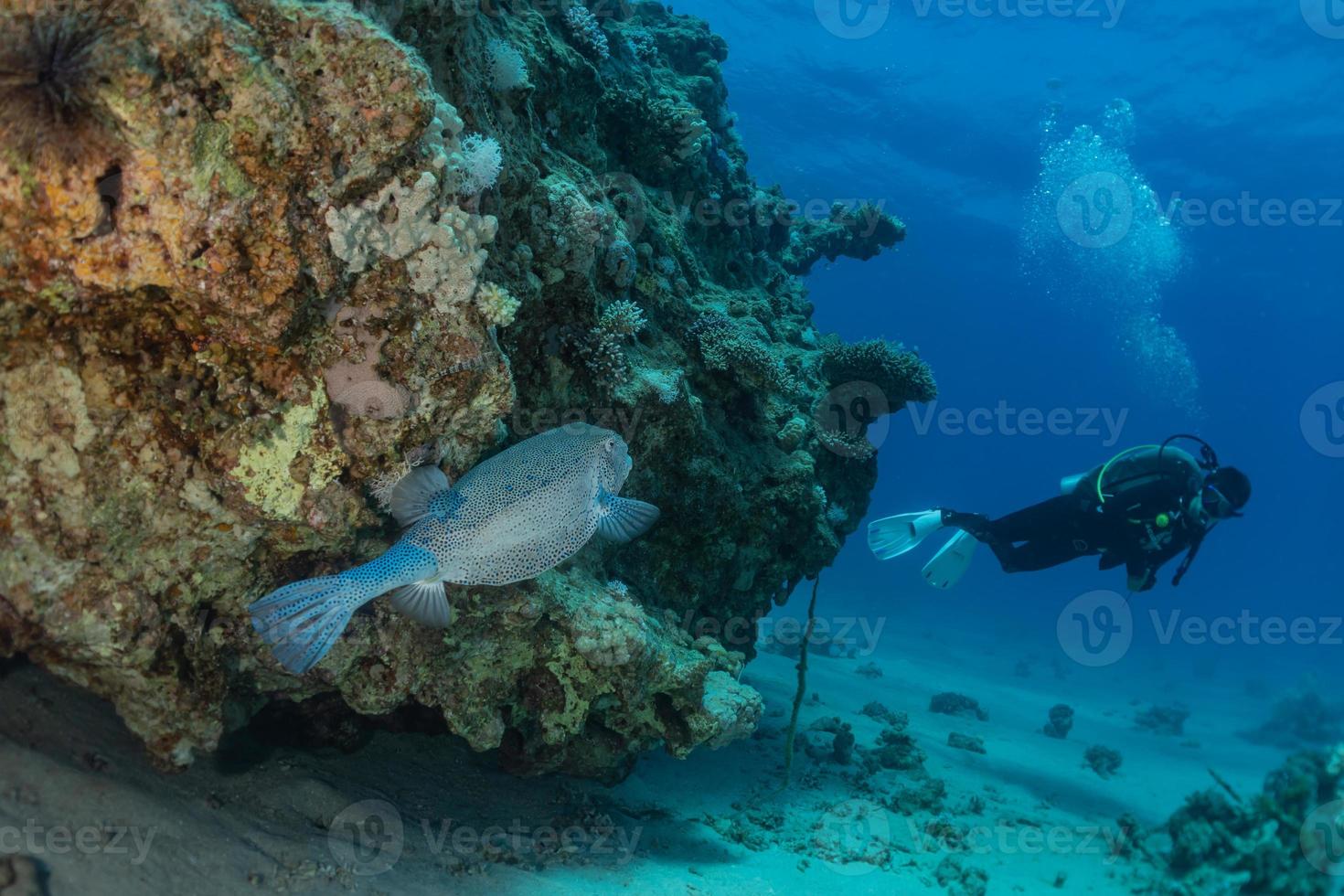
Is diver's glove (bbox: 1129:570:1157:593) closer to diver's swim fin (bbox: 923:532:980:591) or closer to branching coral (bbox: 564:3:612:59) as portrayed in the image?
diver's swim fin (bbox: 923:532:980:591)

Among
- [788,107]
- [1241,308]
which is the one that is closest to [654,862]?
[788,107]

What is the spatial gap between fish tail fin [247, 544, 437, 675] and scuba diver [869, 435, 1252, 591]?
26.4 ft

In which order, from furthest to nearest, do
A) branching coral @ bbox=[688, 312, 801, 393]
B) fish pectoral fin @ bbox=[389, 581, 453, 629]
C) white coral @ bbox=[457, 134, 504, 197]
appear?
branching coral @ bbox=[688, 312, 801, 393] < white coral @ bbox=[457, 134, 504, 197] < fish pectoral fin @ bbox=[389, 581, 453, 629]

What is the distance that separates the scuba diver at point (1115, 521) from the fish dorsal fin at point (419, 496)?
760 centimetres

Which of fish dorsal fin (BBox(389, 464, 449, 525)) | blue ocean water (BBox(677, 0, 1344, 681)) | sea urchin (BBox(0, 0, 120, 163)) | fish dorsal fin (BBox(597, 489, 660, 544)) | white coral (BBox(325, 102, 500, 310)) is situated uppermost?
blue ocean water (BBox(677, 0, 1344, 681))

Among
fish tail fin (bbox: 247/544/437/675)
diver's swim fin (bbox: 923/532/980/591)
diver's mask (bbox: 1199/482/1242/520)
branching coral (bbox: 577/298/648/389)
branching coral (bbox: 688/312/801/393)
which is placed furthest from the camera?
diver's swim fin (bbox: 923/532/980/591)

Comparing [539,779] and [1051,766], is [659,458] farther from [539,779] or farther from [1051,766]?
[1051,766]

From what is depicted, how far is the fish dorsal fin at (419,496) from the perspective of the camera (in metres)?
3.27

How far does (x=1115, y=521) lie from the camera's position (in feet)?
31.2

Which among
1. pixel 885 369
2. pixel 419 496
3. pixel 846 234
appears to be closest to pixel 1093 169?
pixel 846 234

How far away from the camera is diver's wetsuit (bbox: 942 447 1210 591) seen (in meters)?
9.19

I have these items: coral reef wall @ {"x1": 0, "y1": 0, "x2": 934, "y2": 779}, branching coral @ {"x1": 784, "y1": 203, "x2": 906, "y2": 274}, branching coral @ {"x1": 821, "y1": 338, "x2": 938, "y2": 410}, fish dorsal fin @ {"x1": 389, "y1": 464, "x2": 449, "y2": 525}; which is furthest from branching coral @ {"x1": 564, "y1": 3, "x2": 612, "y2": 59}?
branching coral @ {"x1": 784, "y1": 203, "x2": 906, "y2": 274}

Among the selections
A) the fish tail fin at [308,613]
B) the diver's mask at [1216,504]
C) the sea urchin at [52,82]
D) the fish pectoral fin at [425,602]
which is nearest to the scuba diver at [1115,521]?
the diver's mask at [1216,504]

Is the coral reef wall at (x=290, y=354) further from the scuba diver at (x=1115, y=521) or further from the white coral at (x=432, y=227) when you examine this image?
the scuba diver at (x=1115, y=521)
